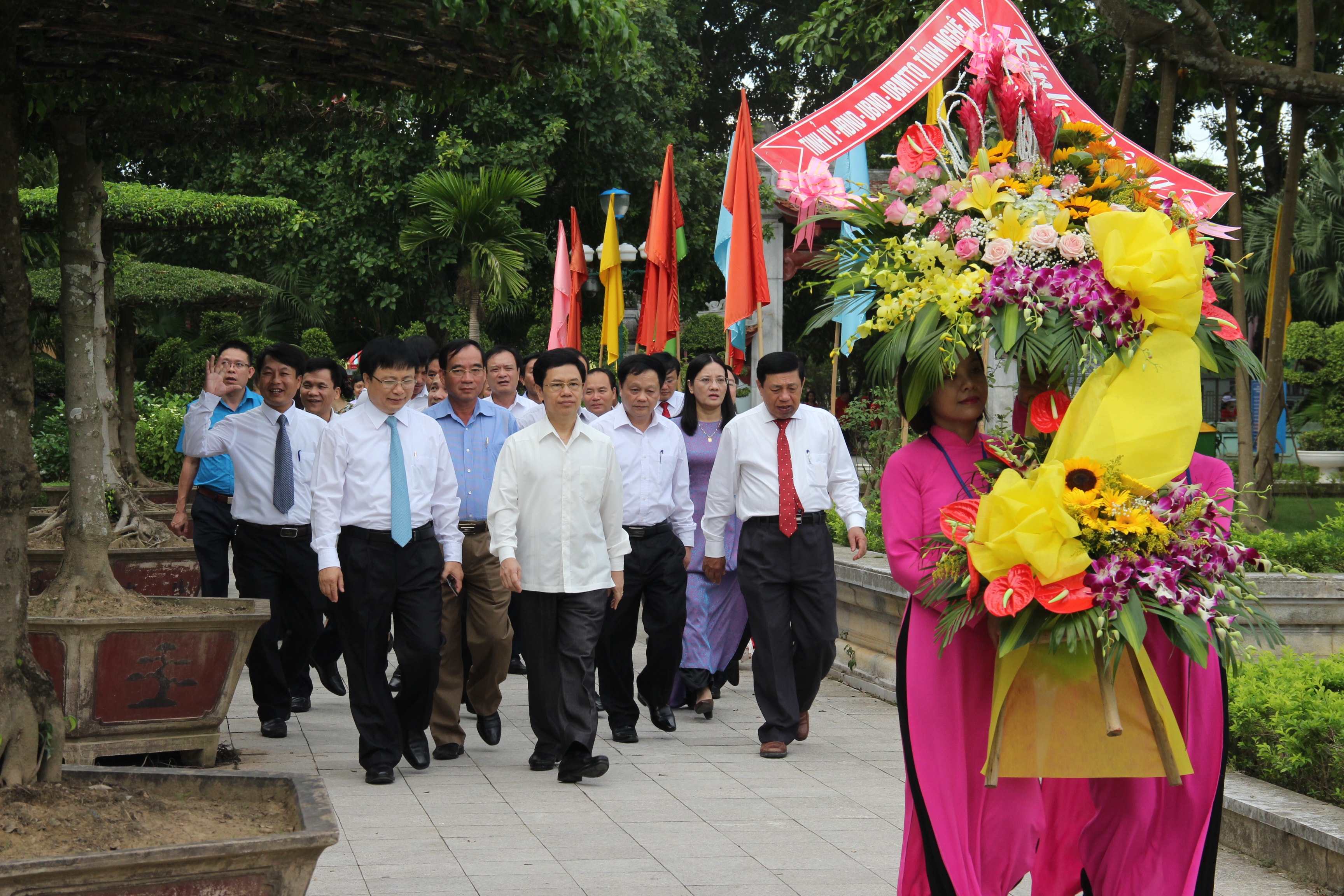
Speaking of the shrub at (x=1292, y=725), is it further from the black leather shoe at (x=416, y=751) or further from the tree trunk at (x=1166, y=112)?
the tree trunk at (x=1166, y=112)

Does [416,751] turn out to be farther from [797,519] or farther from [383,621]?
[797,519]

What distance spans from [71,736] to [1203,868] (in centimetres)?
438

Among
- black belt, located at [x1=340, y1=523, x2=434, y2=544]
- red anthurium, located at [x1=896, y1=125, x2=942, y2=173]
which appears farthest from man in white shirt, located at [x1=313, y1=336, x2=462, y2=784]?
red anthurium, located at [x1=896, y1=125, x2=942, y2=173]

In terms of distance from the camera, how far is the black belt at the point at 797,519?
6.89 m

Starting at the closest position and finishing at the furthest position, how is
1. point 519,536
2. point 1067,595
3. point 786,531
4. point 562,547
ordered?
point 1067,595
point 562,547
point 519,536
point 786,531

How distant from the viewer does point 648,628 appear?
7.25 m

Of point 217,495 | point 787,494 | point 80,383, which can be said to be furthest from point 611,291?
point 80,383

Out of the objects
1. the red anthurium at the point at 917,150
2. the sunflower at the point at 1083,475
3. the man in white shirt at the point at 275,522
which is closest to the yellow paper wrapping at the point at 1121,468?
the sunflower at the point at 1083,475

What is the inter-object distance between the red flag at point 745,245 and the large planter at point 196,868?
6369 millimetres

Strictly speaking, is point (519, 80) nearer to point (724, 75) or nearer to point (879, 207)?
point (879, 207)

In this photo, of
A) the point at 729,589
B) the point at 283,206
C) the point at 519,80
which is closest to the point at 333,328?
the point at 283,206

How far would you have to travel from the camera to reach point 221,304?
15609 millimetres

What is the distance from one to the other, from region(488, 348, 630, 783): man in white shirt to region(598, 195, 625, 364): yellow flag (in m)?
7.33

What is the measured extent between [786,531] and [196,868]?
3992mm
